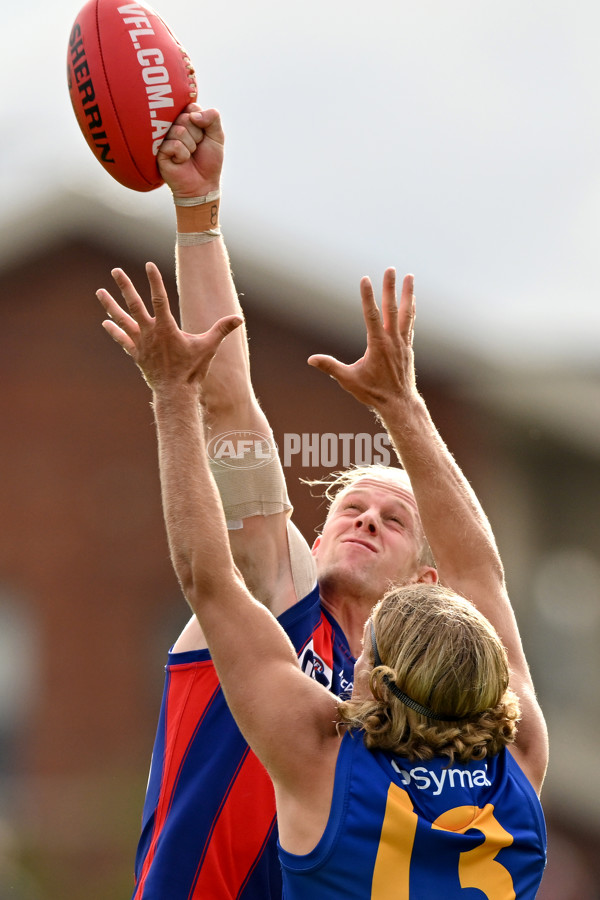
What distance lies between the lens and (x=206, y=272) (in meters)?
3.25

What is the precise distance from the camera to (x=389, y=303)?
3.02 meters

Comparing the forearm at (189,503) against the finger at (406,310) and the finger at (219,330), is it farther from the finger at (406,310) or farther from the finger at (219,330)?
the finger at (406,310)

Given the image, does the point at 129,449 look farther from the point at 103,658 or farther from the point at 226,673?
the point at 226,673

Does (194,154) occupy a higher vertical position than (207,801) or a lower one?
higher

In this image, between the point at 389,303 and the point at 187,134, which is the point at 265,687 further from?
the point at 187,134

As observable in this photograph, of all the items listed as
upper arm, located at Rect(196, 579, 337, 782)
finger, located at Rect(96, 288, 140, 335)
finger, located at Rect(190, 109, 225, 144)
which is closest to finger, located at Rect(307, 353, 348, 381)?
finger, located at Rect(96, 288, 140, 335)

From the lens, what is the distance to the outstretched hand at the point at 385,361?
9.82ft

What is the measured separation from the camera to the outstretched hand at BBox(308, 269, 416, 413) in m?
2.99

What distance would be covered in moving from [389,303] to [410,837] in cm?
146

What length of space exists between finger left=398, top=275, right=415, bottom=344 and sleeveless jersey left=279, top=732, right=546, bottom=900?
1.21 meters

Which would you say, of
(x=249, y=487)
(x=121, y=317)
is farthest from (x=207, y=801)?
(x=121, y=317)

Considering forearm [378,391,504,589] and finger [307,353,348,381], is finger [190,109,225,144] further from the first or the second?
forearm [378,391,504,589]

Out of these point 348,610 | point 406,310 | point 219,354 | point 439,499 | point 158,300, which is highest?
point 158,300

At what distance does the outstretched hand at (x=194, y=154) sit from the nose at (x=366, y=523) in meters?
1.19
